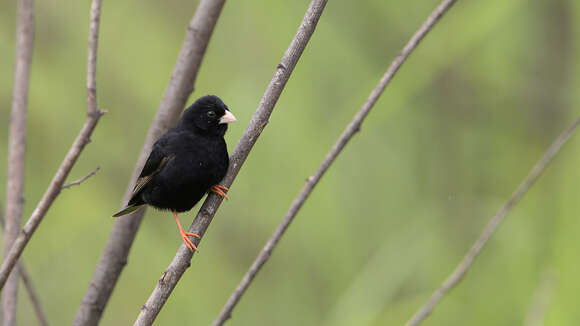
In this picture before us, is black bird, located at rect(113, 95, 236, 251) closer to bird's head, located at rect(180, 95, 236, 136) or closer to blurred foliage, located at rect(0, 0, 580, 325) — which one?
bird's head, located at rect(180, 95, 236, 136)

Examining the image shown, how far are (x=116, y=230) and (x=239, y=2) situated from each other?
1957mm

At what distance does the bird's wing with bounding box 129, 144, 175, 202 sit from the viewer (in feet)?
7.72

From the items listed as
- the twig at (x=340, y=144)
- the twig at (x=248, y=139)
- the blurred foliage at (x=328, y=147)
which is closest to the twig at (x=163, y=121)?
the twig at (x=340, y=144)

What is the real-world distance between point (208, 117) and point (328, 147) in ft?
3.84

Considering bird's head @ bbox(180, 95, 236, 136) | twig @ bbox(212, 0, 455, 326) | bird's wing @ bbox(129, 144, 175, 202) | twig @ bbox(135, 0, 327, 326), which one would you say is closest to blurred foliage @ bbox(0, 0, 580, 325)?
bird's head @ bbox(180, 95, 236, 136)

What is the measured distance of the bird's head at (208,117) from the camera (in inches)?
92.7

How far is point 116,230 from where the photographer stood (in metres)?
2.41

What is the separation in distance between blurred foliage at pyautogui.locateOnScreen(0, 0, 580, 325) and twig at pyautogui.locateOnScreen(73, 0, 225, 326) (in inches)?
34.1

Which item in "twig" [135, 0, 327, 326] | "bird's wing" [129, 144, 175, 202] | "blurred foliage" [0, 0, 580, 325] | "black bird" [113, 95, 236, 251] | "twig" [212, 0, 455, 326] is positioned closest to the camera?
"twig" [135, 0, 327, 326]

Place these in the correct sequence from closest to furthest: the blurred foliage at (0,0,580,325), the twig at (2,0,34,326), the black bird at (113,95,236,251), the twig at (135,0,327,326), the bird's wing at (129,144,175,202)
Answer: the twig at (135,0,327,326)
the twig at (2,0,34,326)
the black bird at (113,95,236,251)
the bird's wing at (129,144,175,202)
the blurred foliage at (0,0,580,325)

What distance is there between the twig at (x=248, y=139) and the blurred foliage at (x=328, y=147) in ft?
4.74

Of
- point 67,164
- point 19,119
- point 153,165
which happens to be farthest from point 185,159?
point 67,164

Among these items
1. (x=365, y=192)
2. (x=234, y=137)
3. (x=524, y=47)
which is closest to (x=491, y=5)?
(x=524, y=47)

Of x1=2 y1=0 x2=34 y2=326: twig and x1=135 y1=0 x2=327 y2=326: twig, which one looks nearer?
x1=135 y1=0 x2=327 y2=326: twig
